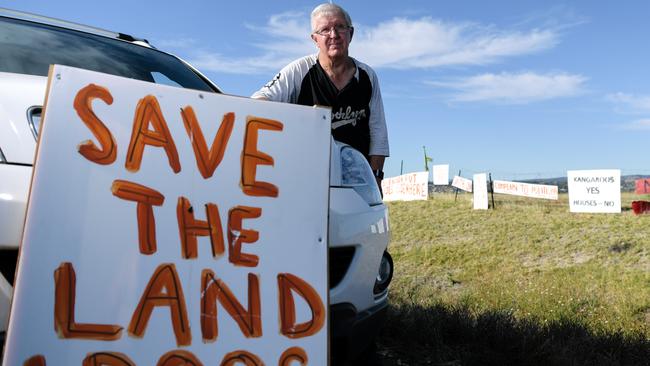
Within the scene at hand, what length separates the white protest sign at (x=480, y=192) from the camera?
1842 centimetres

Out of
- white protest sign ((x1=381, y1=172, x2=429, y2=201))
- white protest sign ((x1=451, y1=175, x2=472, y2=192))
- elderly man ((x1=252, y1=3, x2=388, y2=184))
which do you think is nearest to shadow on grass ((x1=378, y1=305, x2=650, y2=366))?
elderly man ((x1=252, y1=3, x2=388, y2=184))

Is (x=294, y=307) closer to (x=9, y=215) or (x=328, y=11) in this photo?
(x=9, y=215)

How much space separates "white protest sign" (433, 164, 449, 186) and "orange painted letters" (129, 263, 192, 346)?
945 inches

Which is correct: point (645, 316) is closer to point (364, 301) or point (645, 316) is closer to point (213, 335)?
point (364, 301)

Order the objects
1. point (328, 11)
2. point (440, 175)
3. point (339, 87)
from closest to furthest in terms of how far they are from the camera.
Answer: point (328, 11) < point (339, 87) < point (440, 175)

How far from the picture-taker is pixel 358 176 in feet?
7.10

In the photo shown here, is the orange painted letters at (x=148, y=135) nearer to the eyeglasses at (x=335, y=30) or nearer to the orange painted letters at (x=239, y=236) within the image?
the orange painted letters at (x=239, y=236)

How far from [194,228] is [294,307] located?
41 centimetres

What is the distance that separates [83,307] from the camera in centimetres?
143

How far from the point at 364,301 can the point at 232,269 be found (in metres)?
0.63

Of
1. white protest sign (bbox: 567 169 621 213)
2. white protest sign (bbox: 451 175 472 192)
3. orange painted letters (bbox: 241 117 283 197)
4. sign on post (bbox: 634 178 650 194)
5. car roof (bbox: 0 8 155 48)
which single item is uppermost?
sign on post (bbox: 634 178 650 194)

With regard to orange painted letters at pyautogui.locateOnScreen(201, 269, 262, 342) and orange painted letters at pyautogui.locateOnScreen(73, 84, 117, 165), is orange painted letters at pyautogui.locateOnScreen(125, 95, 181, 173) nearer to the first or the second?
orange painted letters at pyautogui.locateOnScreen(73, 84, 117, 165)

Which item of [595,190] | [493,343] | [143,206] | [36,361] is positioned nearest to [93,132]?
[143,206]

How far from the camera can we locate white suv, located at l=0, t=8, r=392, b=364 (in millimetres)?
1438
